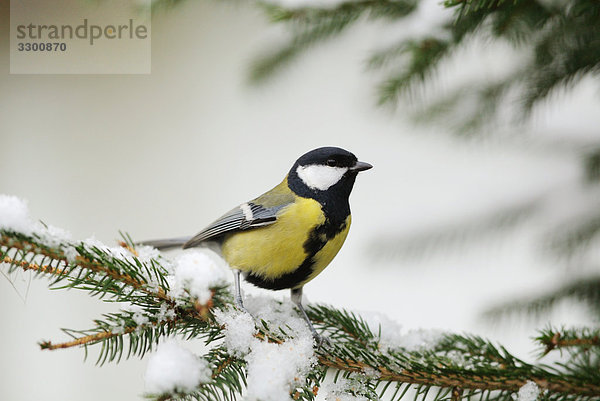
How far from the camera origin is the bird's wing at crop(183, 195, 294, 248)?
88 cm

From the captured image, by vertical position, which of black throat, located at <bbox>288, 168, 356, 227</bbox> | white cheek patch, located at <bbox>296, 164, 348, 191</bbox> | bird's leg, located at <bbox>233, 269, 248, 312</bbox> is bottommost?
bird's leg, located at <bbox>233, 269, 248, 312</bbox>

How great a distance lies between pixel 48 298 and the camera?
2.30 meters

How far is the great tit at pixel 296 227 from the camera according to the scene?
0.86 meters

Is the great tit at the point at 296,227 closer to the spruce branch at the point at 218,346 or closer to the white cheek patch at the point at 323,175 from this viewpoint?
the white cheek patch at the point at 323,175

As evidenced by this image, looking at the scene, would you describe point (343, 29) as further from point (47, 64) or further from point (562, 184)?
point (47, 64)

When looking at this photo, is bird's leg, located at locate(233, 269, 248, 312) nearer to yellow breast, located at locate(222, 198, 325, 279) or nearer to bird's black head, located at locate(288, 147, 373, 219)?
yellow breast, located at locate(222, 198, 325, 279)

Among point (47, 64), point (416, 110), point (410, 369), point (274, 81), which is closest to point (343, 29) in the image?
point (274, 81)

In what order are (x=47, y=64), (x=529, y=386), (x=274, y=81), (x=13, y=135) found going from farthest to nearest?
(x=13, y=135) → (x=47, y=64) → (x=274, y=81) → (x=529, y=386)

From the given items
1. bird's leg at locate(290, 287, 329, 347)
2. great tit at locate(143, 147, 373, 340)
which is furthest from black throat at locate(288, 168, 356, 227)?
bird's leg at locate(290, 287, 329, 347)

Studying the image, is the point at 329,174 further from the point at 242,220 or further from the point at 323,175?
the point at 242,220

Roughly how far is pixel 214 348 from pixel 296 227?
290mm

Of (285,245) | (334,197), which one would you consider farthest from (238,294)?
(334,197)

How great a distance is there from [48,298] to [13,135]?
712mm

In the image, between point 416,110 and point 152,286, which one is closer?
point 152,286
